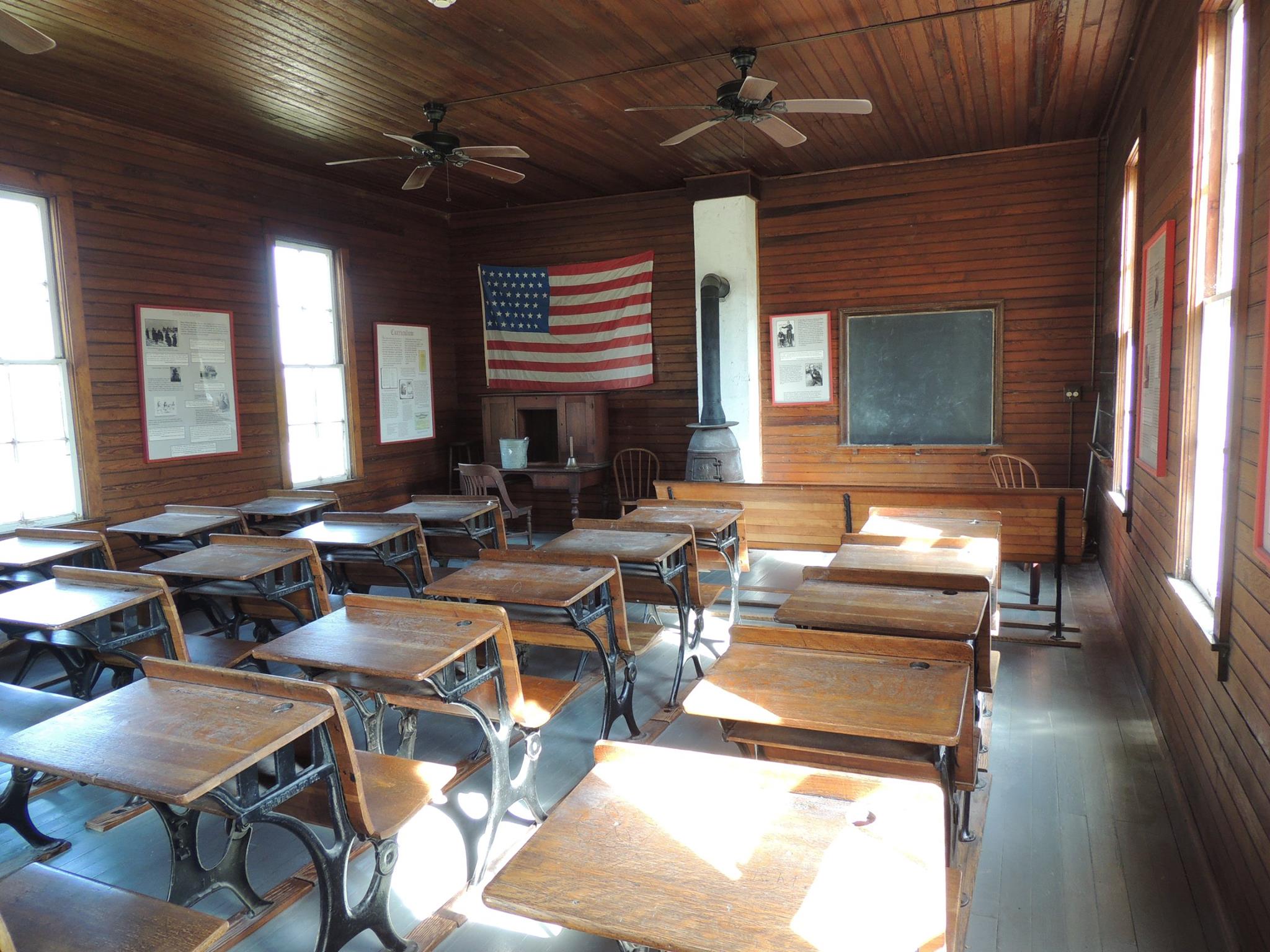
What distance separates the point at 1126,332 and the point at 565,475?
4.44 meters

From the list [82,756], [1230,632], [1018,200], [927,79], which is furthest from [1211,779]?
[1018,200]

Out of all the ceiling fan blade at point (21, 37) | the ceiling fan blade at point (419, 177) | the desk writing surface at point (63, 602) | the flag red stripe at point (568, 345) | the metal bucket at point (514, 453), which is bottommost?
the desk writing surface at point (63, 602)

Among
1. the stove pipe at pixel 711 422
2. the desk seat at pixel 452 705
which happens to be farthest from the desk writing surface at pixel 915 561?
the stove pipe at pixel 711 422

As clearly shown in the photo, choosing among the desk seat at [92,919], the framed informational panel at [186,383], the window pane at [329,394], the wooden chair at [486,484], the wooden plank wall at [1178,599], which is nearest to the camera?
the desk seat at [92,919]

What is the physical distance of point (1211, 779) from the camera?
2367 mm

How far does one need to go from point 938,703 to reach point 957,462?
5806 mm

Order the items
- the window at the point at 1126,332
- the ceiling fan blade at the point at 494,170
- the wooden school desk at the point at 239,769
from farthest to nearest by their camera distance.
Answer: the ceiling fan blade at the point at 494,170
the window at the point at 1126,332
the wooden school desk at the point at 239,769

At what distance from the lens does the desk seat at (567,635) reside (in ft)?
10.4

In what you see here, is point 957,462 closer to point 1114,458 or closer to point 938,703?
point 1114,458

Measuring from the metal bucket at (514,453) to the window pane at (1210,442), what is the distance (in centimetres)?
568

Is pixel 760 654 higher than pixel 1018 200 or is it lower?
lower

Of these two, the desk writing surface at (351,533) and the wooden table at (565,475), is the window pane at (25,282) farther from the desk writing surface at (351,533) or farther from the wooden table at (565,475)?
the wooden table at (565,475)

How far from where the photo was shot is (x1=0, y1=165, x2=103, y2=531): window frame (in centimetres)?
514

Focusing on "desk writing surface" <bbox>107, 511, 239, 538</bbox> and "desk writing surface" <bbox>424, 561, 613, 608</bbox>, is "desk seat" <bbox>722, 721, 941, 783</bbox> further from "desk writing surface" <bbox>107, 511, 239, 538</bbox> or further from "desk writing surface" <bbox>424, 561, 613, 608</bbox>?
"desk writing surface" <bbox>107, 511, 239, 538</bbox>
